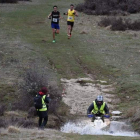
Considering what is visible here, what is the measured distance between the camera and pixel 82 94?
18.3 meters

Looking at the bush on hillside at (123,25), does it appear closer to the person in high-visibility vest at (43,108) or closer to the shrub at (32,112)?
the shrub at (32,112)

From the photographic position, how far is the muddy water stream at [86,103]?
1443 centimetres

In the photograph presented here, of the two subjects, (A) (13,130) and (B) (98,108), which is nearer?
(A) (13,130)

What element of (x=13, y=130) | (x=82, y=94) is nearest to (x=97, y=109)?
(x=13, y=130)

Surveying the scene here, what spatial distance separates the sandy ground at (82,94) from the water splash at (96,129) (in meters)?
1.29

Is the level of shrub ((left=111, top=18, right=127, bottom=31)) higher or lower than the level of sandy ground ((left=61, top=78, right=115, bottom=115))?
higher

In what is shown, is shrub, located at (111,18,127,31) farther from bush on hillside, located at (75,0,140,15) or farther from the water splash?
the water splash

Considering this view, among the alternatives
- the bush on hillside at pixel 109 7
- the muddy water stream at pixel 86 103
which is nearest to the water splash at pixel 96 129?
the muddy water stream at pixel 86 103

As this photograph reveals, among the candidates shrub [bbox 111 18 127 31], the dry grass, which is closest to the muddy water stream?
the dry grass

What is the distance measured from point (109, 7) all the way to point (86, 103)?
24.4 meters

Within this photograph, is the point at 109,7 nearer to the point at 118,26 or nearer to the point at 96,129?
the point at 118,26

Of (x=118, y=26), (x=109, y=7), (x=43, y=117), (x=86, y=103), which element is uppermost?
(x=109, y=7)

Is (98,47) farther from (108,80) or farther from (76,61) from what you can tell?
(108,80)

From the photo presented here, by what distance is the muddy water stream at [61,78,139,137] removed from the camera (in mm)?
14433
